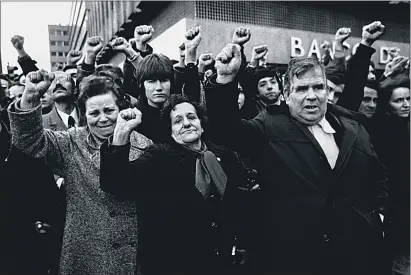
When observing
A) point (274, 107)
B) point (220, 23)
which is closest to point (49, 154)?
point (274, 107)

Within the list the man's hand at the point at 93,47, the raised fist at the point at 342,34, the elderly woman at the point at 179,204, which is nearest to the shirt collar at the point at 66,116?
the man's hand at the point at 93,47

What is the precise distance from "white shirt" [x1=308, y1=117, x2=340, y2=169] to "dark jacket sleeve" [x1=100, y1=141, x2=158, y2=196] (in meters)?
0.96

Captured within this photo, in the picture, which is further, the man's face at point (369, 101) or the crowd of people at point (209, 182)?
the man's face at point (369, 101)

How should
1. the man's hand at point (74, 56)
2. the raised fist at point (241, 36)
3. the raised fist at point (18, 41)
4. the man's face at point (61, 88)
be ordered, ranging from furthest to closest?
the man's hand at point (74, 56) < the man's face at point (61, 88) < the raised fist at point (18, 41) < the raised fist at point (241, 36)

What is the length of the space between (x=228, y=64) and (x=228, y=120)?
0.99 ft

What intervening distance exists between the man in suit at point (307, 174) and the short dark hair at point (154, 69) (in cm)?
72

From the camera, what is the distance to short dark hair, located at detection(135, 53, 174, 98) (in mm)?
2711

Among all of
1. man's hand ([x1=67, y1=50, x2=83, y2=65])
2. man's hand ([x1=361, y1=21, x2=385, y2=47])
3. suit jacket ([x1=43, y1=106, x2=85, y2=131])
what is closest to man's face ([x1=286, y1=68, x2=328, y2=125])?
man's hand ([x1=361, y1=21, x2=385, y2=47])

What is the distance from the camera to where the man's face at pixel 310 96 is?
220 centimetres

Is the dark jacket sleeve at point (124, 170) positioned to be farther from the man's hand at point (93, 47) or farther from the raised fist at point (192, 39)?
the man's hand at point (93, 47)

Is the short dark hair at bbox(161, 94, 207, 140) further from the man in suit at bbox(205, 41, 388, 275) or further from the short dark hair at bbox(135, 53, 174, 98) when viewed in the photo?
the short dark hair at bbox(135, 53, 174, 98)

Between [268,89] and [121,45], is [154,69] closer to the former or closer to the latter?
[121,45]

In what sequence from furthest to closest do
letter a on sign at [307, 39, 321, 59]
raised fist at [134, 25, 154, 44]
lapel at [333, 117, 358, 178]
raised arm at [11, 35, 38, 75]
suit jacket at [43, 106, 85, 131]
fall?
letter a on sign at [307, 39, 321, 59]
suit jacket at [43, 106, 85, 131]
raised fist at [134, 25, 154, 44]
raised arm at [11, 35, 38, 75]
lapel at [333, 117, 358, 178]

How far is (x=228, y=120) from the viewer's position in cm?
208
